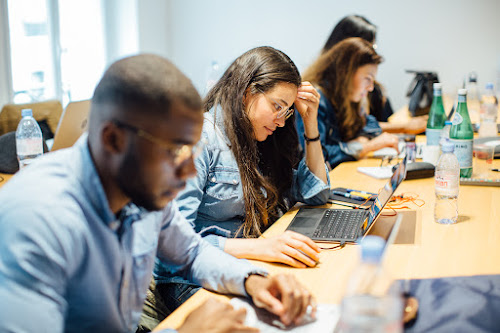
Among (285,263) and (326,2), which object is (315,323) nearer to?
(285,263)

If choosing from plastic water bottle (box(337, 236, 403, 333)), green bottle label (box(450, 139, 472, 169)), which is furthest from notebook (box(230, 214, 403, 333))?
green bottle label (box(450, 139, 472, 169))

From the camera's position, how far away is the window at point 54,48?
11.5 ft

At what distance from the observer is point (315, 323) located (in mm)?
1001

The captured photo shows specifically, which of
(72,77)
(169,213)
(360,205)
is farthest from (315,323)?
(72,77)

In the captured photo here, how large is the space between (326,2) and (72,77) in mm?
2174

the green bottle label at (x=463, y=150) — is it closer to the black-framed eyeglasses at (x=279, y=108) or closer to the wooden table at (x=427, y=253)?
the wooden table at (x=427, y=253)

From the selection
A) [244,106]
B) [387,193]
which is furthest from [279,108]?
[387,193]

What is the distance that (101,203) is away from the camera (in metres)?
0.87

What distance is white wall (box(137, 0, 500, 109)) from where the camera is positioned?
4297mm

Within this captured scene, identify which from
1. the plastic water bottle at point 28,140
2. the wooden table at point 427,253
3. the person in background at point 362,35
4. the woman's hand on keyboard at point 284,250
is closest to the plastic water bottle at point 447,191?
the wooden table at point 427,253

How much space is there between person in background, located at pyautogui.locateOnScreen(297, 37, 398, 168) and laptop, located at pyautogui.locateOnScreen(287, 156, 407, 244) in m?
0.84

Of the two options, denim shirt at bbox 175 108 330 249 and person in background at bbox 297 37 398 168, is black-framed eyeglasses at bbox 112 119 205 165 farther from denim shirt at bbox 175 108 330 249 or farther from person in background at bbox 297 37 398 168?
person in background at bbox 297 37 398 168

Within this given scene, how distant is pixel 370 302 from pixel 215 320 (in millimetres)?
307

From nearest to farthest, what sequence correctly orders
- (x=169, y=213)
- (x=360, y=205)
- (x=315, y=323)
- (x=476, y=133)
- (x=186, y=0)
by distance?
1. (x=315, y=323)
2. (x=169, y=213)
3. (x=360, y=205)
4. (x=476, y=133)
5. (x=186, y=0)
